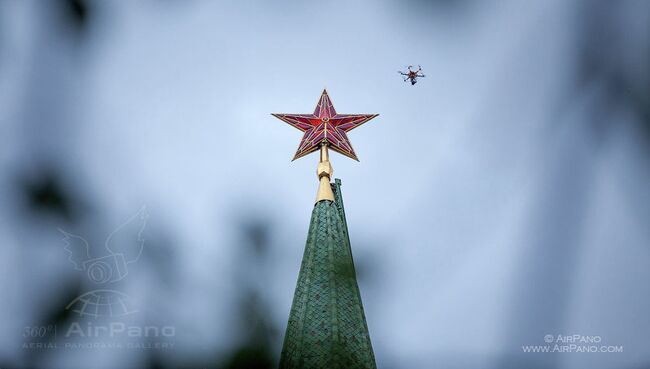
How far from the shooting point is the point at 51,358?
18.5 feet

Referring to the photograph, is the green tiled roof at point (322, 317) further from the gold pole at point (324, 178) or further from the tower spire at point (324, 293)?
the gold pole at point (324, 178)

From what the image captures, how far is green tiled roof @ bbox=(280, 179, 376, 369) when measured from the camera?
63.0ft

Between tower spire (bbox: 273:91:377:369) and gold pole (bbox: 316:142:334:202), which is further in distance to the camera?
gold pole (bbox: 316:142:334:202)

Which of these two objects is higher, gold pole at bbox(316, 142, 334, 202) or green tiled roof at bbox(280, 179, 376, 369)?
gold pole at bbox(316, 142, 334, 202)

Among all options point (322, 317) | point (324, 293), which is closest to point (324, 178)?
point (324, 293)

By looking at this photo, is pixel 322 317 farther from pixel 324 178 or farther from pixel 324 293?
pixel 324 178

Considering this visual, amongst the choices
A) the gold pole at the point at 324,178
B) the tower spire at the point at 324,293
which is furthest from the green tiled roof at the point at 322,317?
the gold pole at the point at 324,178

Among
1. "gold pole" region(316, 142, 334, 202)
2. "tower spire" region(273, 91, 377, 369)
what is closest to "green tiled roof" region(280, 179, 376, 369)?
"tower spire" region(273, 91, 377, 369)

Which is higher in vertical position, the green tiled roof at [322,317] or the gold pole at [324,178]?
the gold pole at [324,178]

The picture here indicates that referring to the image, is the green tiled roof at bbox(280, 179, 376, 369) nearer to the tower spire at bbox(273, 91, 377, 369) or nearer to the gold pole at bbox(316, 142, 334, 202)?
the tower spire at bbox(273, 91, 377, 369)

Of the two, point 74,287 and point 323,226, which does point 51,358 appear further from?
point 323,226

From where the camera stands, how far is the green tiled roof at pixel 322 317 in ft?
63.0

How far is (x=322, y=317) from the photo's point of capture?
67.9ft

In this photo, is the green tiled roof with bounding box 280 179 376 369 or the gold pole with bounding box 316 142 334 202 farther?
the gold pole with bounding box 316 142 334 202
